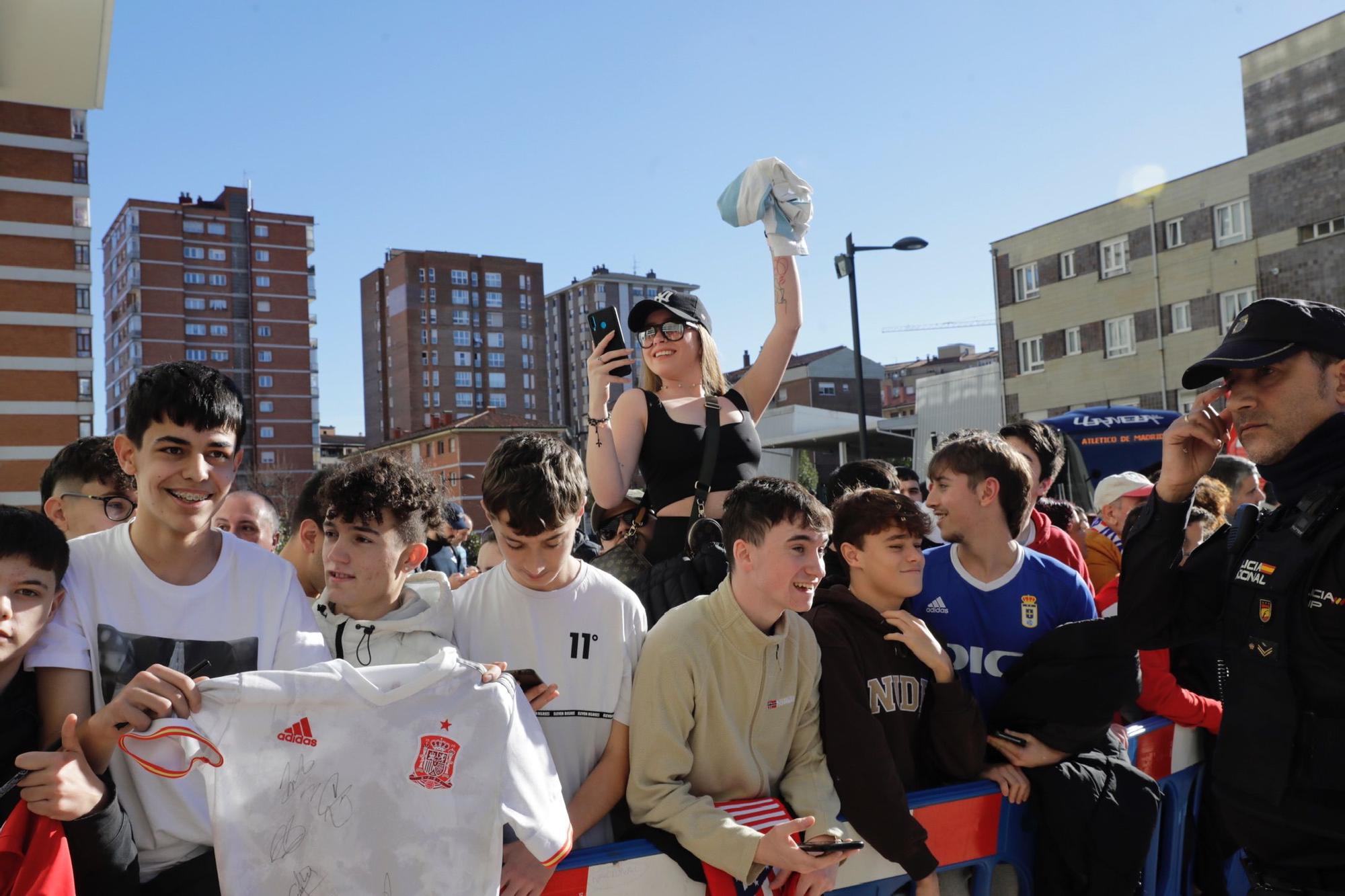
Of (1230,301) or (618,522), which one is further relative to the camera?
(1230,301)

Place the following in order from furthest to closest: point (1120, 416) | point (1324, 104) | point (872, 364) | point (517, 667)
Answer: point (872, 364)
point (1324, 104)
point (1120, 416)
point (517, 667)

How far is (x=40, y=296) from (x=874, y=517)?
51203 millimetres

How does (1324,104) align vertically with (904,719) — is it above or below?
above

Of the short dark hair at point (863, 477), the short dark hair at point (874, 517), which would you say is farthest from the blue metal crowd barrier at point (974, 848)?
the short dark hair at point (863, 477)

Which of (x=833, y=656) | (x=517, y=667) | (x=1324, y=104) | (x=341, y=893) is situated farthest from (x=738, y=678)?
(x=1324, y=104)

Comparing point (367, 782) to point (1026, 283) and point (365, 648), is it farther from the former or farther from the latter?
point (1026, 283)

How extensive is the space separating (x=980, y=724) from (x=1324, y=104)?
33082 mm

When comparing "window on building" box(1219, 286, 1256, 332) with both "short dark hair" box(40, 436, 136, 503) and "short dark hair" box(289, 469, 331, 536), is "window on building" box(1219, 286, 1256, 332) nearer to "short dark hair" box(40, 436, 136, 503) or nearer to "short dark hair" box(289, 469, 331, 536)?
"short dark hair" box(289, 469, 331, 536)

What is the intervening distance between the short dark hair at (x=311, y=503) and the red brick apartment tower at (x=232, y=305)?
8986 centimetres

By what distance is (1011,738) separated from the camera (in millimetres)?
3484

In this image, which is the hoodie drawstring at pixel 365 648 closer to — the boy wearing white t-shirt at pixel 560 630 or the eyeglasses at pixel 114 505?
the boy wearing white t-shirt at pixel 560 630

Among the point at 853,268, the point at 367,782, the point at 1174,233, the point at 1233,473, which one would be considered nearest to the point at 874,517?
the point at 367,782

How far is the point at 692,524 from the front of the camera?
373 cm

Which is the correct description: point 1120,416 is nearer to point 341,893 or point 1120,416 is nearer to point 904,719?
point 904,719
